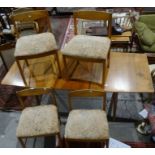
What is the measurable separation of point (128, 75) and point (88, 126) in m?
0.69

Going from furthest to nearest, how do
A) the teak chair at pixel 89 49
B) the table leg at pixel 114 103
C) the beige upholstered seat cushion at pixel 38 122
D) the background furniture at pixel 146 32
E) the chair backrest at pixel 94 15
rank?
the background furniture at pixel 146 32 → the table leg at pixel 114 103 → the chair backrest at pixel 94 15 → the beige upholstered seat cushion at pixel 38 122 → the teak chair at pixel 89 49

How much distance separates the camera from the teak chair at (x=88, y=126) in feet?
6.71

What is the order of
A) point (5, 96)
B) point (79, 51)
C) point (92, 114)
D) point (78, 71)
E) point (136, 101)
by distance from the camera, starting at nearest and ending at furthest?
point (79, 51) < point (92, 114) < point (78, 71) < point (136, 101) < point (5, 96)

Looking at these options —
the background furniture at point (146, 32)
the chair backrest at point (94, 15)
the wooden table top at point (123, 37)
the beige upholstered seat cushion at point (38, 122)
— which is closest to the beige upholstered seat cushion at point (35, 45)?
the chair backrest at point (94, 15)

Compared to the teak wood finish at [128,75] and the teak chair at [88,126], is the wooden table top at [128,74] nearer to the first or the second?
the teak wood finish at [128,75]

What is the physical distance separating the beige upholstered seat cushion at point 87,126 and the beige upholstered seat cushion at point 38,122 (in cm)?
16

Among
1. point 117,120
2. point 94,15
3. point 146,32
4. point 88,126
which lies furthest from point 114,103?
point 146,32

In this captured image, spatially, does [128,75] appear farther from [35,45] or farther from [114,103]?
[35,45]

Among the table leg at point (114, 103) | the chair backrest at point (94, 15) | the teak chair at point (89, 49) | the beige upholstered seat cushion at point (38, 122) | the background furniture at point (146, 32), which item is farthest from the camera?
the background furniture at point (146, 32)

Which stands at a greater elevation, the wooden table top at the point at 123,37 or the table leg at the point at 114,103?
the wooden table top at the point at 123,37

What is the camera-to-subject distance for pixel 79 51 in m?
2.07
